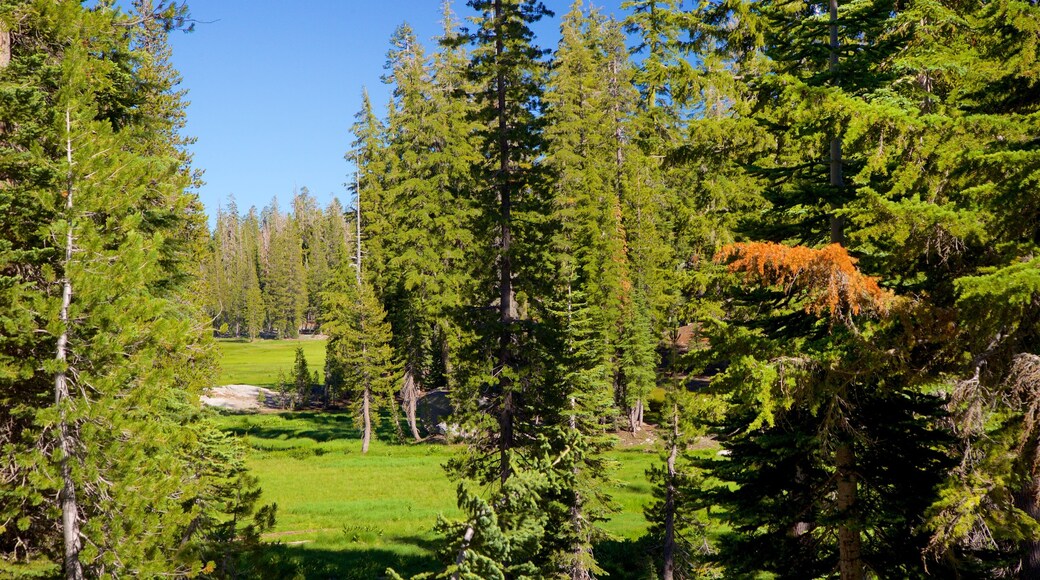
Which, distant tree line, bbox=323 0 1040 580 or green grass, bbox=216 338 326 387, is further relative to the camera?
green grass, bbox=216 338 326 387

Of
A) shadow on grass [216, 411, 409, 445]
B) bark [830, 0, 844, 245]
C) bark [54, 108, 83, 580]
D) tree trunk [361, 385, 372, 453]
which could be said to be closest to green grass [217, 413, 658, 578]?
shadow on grass [216, 411, 409, 445]

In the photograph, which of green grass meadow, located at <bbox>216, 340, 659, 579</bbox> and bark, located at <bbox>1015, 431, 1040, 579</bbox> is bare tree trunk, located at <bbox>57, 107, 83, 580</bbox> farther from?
bark, located at <bbox>1015, 431, 1040, 579</bbox>

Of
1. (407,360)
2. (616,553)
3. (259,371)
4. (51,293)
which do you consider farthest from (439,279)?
(259,371)

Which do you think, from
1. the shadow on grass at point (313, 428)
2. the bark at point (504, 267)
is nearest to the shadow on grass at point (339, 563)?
the bark at point (504, 267)

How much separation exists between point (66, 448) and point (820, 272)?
9.98m

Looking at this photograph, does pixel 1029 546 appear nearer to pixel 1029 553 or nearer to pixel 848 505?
pixel 1029 553

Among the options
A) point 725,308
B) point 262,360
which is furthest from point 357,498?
point 262,360

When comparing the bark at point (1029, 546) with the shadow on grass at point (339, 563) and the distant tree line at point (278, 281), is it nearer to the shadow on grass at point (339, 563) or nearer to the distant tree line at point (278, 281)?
the shadow on grass at point (339, 563)

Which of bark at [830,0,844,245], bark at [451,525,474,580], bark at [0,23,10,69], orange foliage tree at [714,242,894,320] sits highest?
bark at [0,23,10,69]

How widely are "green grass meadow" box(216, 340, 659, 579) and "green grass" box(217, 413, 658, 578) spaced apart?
5cm

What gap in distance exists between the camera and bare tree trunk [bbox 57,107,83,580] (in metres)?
8.40

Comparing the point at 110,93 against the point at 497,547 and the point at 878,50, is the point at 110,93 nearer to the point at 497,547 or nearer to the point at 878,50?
the point at 497,547

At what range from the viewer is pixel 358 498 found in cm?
3173

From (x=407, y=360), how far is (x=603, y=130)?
70.9 feet
